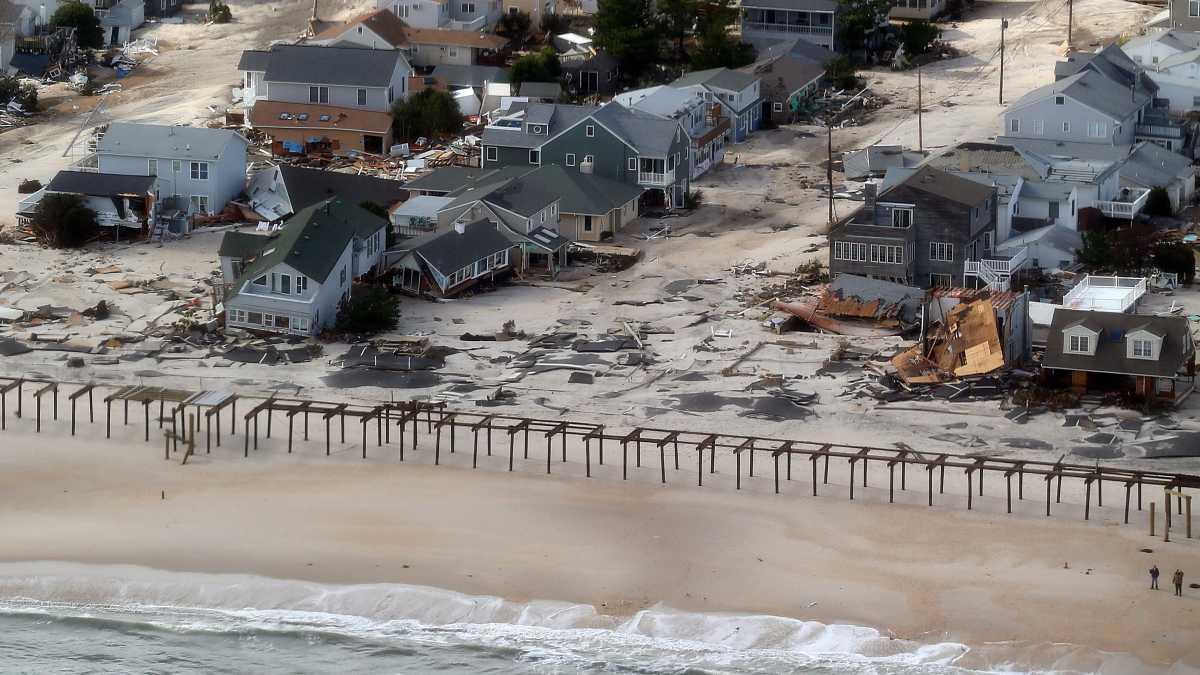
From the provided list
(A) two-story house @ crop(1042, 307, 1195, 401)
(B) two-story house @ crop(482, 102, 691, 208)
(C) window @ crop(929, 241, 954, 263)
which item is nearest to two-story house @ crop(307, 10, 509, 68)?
(B) two-story house @ crop(482, 102, 691, 208)

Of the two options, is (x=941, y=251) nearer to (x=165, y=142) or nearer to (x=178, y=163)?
(x=178, y=163)

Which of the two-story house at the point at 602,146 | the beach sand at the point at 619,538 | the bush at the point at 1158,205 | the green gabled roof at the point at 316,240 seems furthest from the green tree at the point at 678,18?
the beach sand at the point at 619,538

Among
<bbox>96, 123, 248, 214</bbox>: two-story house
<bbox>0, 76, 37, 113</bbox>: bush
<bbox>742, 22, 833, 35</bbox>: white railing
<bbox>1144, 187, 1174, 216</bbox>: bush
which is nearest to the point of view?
<bbox>96, 123, 248, 214</bbox>: two-story house

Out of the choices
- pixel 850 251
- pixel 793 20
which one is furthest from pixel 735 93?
pixel 850 251

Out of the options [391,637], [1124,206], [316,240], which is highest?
[1124,206]

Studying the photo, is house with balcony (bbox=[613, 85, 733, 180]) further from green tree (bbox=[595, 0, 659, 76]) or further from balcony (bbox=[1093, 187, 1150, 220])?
balcony (bbox=[1093, 187, 1150, 220])

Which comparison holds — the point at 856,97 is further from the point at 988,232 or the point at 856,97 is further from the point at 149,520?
the point at 149,520

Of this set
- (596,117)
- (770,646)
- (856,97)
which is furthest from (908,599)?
(856,97)
